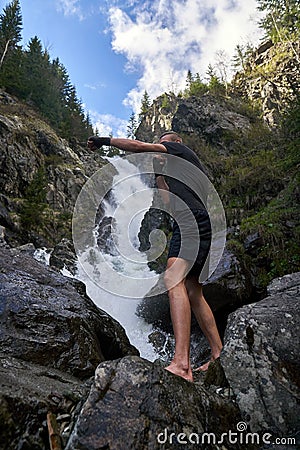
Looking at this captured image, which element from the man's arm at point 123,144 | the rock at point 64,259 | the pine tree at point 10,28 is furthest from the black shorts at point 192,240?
the pine tree at point 10,28

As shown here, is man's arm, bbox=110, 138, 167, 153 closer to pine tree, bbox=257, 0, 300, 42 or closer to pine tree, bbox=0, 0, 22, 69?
pine tree, bbox=257, 0, 300, 42

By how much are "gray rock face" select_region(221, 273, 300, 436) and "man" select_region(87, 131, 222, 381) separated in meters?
0.39

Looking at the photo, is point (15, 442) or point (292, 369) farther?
point (292, 369)

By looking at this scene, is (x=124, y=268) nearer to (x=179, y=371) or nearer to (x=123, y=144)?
(x=123, y=144)

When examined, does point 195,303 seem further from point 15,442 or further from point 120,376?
point 15,442

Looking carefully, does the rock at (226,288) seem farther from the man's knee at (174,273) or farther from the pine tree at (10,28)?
the pine tree at (10,28)

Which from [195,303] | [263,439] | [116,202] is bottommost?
[263,439]

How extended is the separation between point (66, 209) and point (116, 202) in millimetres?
7622

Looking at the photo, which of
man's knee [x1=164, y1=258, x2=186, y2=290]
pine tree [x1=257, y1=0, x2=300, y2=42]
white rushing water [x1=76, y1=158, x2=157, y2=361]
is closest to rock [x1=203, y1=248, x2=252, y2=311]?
white rushing water [x1=76, y1=158, x2=157, y2=361]

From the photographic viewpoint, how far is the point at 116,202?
3019 centimetres

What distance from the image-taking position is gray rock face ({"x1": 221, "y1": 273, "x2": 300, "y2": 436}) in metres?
1.82

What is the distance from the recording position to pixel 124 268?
16500 mm

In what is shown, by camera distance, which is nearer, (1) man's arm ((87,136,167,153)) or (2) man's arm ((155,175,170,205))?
(1) man's arm ((87,136,167,153))

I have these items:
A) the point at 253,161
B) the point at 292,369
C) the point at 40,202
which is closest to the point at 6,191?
the point at 40,202
